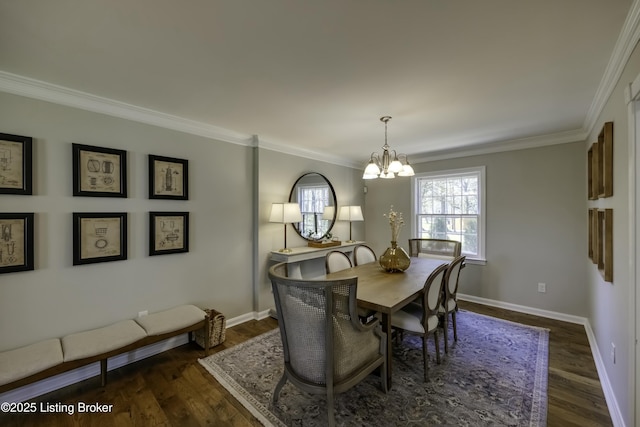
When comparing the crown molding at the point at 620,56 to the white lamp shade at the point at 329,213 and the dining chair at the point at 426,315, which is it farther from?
the white lamp shade at the point at 329,213

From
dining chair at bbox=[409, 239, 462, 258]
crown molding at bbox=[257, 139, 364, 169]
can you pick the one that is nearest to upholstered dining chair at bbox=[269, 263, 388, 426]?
crown molding at bbox=[257, 139, 364, 169]

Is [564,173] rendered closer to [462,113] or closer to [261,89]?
[462,113]

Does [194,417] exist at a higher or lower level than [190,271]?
lower

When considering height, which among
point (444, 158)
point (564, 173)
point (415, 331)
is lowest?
point (415, 331)

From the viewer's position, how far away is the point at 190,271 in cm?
309

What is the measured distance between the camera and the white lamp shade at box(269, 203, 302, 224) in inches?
143

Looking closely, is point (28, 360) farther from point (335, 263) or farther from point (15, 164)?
point (335, 263)

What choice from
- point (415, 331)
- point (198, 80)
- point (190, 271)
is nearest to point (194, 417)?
point (190, 271)

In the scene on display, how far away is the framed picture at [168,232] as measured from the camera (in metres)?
2.79

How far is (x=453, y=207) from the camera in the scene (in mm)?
4516

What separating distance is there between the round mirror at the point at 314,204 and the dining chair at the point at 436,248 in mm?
1434

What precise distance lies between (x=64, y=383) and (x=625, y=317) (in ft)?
13.6

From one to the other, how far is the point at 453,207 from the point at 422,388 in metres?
3.12

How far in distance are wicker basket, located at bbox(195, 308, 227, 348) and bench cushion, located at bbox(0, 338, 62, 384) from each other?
113 centimetres
